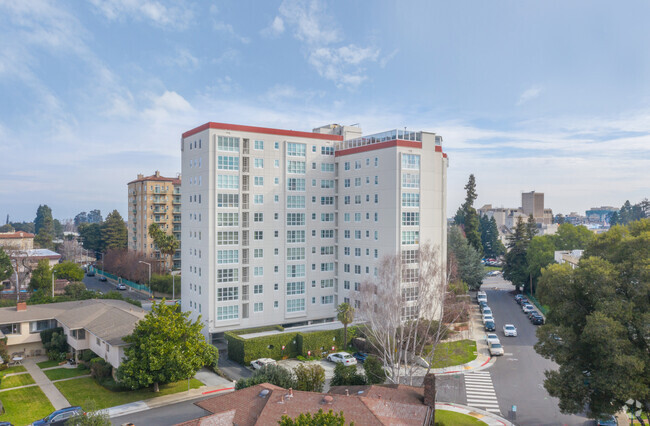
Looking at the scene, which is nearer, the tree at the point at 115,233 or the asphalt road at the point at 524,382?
the asphalt road at the point at 524,382

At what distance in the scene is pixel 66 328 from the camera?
4638cm

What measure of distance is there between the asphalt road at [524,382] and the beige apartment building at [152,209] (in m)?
70.5

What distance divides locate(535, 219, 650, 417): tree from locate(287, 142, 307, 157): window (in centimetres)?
3502

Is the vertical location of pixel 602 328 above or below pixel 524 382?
above

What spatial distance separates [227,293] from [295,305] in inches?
374

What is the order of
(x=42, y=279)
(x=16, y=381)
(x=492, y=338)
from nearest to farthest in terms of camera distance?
1. (x=16, y=381)
2. (x=492, y=338)
3. (x=42, y=279)

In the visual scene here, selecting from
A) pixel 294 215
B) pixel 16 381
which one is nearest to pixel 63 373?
pixel 16 381

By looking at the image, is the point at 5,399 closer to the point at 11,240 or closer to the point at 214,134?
the point at 214,134

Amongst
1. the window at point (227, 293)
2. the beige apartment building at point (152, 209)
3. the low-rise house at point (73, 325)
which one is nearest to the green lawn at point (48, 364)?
the low-rise house at point (73, 325)

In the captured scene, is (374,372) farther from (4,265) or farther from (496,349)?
(4,265)

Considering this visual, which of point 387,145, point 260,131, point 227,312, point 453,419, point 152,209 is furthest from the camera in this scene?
point 152,209

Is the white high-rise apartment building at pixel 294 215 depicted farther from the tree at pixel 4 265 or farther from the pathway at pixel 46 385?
the tree at pixel 4 265

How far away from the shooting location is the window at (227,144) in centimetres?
5272

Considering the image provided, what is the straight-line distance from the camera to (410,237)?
177ft
